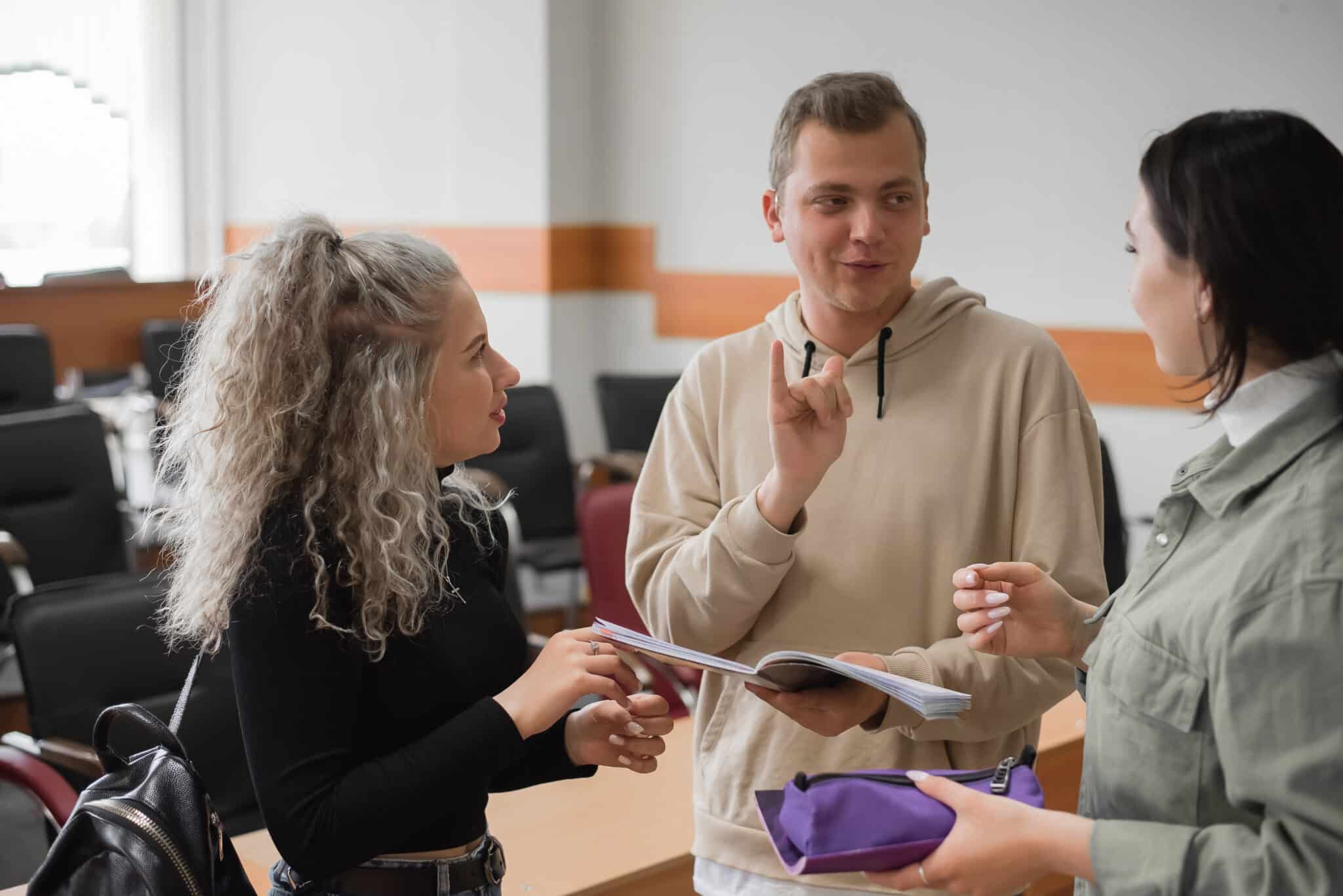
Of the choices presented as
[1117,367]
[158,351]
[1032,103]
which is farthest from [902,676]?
[158,351]

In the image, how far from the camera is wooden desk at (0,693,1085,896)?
6.31ft

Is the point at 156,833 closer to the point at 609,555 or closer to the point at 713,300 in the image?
the point at 609,555

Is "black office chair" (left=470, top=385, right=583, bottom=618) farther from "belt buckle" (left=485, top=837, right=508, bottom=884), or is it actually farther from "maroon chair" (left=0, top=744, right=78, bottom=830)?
"belt buckle" (left=485, top=837, right=508, bottom=884)

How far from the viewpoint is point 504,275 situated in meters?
6.21

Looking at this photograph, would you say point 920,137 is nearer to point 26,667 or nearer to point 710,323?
point 26,667

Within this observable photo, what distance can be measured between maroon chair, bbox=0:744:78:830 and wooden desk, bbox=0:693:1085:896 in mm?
336

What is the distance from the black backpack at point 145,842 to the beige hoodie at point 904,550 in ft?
1.84

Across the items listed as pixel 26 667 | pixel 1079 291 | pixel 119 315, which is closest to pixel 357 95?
pixel 119 315

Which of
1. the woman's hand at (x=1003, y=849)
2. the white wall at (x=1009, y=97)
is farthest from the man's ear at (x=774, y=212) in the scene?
the white wall at (x=1009, y=97)

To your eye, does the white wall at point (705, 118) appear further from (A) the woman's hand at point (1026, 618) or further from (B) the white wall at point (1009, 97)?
(A) the woman's hand at point (1026, 618)

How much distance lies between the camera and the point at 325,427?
1.28 meters

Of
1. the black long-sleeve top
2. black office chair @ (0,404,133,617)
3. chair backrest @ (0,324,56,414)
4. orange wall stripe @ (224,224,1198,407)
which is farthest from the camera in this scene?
orange wall stripe @ (224,224,1198,407)

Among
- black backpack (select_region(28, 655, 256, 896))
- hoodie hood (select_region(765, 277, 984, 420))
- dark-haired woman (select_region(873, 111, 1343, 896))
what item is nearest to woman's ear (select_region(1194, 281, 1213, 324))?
dark-haired woman (select_region(873, 111, 1343, 896))

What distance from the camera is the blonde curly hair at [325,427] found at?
1230 millimetres
